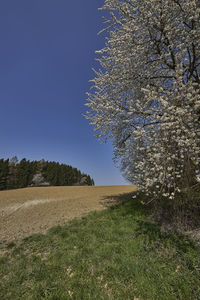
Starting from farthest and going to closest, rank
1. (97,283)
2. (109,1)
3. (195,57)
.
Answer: (109,1)
(195,57)
(97,283)

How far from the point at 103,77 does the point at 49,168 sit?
34674 millimetres

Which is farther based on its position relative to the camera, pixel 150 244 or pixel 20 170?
pixel 20 170

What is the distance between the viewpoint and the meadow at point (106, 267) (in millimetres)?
2629

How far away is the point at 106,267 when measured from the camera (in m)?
3.25

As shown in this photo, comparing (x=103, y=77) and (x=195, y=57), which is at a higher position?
(x=103, y=77)

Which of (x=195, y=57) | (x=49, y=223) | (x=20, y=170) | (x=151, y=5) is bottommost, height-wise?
(x=49, y=223)

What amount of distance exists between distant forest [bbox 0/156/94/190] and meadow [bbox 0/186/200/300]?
32698 millimetres

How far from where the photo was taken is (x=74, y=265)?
11.4 ft

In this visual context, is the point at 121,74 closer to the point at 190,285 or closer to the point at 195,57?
the point at 195,57

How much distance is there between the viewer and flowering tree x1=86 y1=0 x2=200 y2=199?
376 centimetres

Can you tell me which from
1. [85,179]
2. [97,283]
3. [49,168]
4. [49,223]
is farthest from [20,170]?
[97,283]

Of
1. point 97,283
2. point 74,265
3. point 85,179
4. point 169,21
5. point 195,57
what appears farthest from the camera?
point 85,179

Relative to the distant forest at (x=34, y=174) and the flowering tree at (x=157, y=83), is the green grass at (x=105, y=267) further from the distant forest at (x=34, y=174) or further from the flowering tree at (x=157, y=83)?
the distant forest at (x=34, y=174)

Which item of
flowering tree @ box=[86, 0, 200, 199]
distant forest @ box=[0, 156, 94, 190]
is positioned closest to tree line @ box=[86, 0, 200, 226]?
flowering tree @ box=[86, 0, 200, 199]
